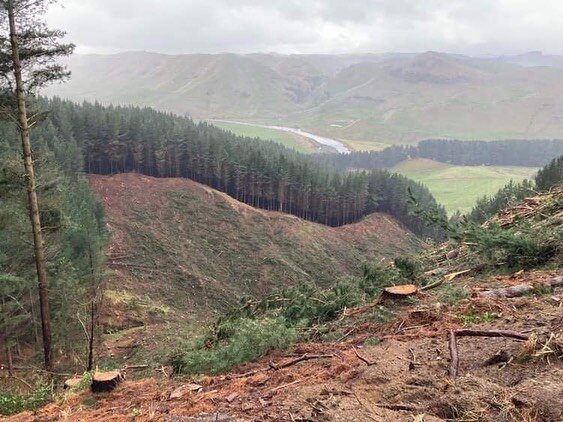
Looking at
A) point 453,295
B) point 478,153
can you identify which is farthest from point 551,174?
point 478,153

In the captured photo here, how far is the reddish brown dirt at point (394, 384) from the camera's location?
3719 mm

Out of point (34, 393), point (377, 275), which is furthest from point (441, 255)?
point (34, 393)

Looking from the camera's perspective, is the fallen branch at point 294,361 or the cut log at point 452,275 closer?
the fallen branch at point 294,361

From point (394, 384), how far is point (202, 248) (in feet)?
144

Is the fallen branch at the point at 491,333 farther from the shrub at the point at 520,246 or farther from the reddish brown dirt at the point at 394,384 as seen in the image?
the shrub at the point at 520,246

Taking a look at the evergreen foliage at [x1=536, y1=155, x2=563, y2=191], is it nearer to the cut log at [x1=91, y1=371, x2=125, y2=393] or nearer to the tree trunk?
the tree trunk

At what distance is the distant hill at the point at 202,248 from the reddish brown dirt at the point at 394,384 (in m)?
29.0

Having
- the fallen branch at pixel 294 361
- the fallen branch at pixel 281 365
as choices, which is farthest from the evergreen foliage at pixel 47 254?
the fallen branch at pixel 294 361

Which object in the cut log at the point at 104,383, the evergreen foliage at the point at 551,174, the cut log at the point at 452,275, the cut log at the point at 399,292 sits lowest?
the evergreen foliage at the point at 551,174

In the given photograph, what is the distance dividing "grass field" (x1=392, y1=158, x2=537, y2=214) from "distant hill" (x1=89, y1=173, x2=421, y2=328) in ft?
159

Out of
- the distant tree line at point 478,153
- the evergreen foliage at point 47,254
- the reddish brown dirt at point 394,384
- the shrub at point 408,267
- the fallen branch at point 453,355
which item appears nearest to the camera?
the reddish brown dirt at point 394,384

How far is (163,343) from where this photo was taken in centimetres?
2608

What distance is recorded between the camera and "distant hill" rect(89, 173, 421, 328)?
38.9 m

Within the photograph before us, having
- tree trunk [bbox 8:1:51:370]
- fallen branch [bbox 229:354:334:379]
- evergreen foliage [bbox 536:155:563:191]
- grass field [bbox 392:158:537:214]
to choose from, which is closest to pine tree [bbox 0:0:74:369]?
tree trunk [bbox 8:1:51:370]
